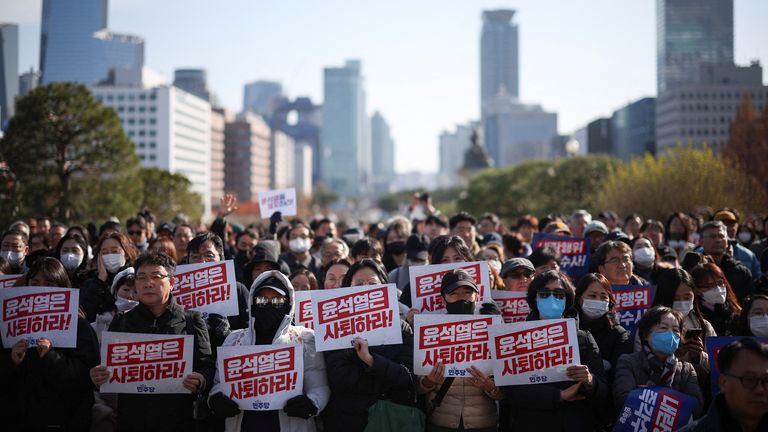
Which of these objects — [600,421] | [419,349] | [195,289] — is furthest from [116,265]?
[600,421]

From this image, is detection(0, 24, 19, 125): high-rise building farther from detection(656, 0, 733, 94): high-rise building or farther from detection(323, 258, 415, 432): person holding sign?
detection(656, 0, 733, 94): high-rise building

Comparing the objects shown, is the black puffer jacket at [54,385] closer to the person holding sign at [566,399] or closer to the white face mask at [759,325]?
the person holding sign at [566,399]

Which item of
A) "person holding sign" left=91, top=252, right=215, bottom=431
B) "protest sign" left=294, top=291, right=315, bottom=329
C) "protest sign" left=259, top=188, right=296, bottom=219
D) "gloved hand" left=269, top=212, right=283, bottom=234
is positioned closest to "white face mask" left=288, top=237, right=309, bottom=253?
"gloved hand" left=269, top=212, right=283, bottom=234

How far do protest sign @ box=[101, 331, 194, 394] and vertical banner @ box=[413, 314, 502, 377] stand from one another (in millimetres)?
1583

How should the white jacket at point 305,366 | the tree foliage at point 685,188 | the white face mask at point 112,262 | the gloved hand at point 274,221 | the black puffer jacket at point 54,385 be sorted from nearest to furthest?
1. the white jacket at point 305,366
2. the black puffer jacket at point 54,385
3. the white face mask at point 112,262
4. the gloved hand at point 274,221
5. the tree foliage at point 685,188

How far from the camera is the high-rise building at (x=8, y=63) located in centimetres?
3195

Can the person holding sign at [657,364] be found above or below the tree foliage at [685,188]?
below

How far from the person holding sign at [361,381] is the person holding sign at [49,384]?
176cm

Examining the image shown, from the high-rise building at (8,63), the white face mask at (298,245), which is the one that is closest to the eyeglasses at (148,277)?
the white face mask at (298,245)

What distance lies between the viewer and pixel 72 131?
104 feet

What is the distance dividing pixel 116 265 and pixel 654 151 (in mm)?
139989

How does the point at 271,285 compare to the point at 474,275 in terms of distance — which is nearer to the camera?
the point at 271,285

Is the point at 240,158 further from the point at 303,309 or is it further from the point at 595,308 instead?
the point at 595,308

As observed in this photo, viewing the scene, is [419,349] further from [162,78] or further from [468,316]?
[162,78]
